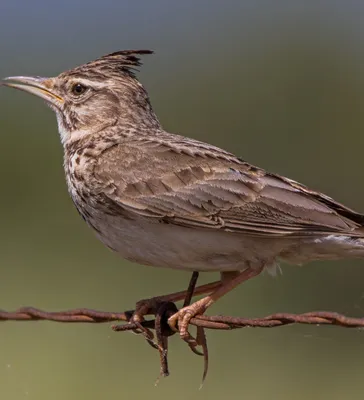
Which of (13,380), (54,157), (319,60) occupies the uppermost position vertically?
(319,60)

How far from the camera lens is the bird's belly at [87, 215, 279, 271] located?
23.0ft

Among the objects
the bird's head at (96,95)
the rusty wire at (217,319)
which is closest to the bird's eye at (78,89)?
the bird's head at (96,95)

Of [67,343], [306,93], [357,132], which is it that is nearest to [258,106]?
[306,93]

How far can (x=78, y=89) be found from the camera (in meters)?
8.46

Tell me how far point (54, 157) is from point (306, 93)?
6.67 metres

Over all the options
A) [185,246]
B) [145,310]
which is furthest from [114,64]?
[145,310]

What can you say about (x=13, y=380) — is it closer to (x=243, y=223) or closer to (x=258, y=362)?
(x=258, y=362)

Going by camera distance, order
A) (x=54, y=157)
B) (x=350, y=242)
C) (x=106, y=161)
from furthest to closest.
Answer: (x=54, y=157)
(x=106, y=161)
(x=350, y=242)

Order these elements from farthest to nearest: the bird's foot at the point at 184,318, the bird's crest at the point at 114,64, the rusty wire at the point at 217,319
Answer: the bird's crest at the point at 114,64 → the bird's foot at the point at 184,318 → the rusty wire at the point at 217,319

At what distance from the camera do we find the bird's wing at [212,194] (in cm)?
694

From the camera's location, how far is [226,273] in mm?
7660

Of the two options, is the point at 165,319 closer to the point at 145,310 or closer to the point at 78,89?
the point at 145,310

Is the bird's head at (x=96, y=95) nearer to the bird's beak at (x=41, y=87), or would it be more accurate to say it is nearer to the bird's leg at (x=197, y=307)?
the bird's beak at (x=41, y=87)

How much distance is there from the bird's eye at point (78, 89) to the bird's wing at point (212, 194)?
989mm
